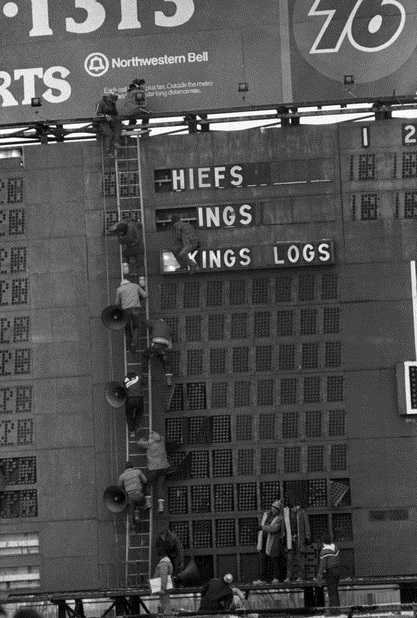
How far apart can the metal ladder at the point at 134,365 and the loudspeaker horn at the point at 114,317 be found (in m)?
0.36

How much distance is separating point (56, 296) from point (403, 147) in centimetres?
549

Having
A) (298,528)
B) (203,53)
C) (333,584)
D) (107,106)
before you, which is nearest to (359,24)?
(203,53)

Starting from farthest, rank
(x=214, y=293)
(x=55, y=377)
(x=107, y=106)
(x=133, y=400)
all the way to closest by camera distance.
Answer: (x=107, y=106)
(x=55, y=377)
(x=214, y=293)
(x=133, y=400)

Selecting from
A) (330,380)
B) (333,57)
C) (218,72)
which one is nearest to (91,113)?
(218,72)

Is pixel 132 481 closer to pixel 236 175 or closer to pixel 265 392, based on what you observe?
pixel 265 392

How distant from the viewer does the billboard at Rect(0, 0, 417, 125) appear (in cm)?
2694

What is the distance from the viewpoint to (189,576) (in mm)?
25109

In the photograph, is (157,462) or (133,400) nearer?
(157,462)

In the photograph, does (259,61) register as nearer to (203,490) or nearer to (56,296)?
(56,296)

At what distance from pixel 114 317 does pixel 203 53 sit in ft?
14.3

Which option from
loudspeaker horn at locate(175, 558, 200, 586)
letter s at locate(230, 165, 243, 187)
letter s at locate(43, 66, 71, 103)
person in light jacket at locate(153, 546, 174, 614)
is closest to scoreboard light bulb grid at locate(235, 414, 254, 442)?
loudspeaker horn at locate(175, 558, 200, 586)

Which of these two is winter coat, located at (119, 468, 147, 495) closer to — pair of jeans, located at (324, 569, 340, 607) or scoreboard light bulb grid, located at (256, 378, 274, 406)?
scoreboard light bulb grid, located at (256, 378, 274, 406)

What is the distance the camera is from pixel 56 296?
26.3 m

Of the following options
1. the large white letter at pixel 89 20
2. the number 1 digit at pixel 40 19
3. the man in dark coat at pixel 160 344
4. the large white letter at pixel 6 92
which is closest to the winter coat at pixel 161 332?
the man in dark coat at pixel 160 344
